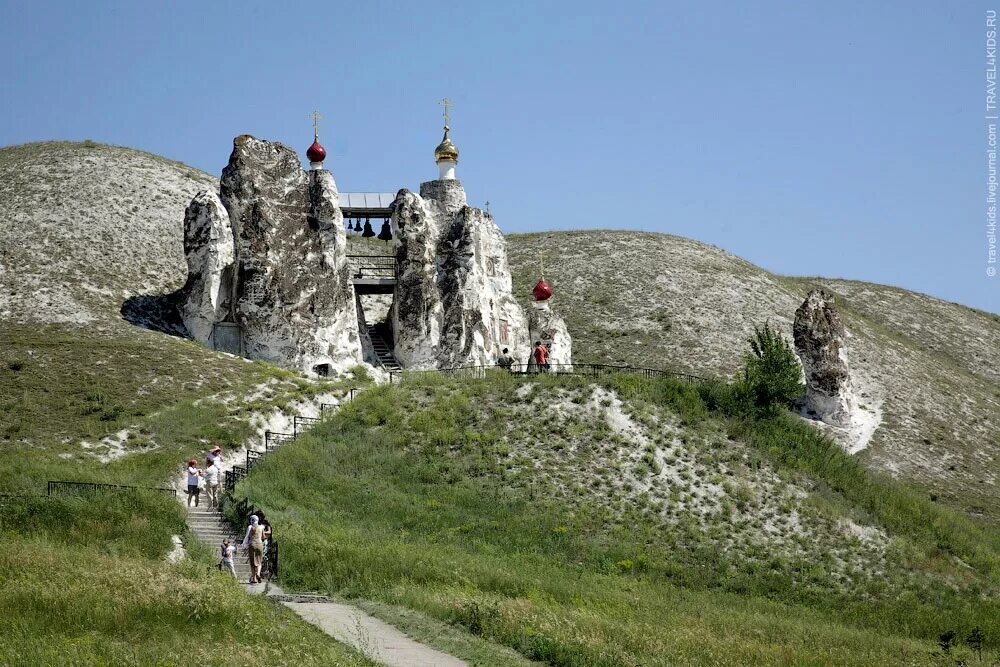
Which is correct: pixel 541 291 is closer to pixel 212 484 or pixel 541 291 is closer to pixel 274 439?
pixel 274 439

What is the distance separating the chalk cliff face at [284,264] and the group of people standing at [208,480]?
14.4m

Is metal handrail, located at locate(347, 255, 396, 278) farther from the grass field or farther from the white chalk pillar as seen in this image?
the grass field

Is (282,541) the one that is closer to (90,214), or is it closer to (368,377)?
(368,377)

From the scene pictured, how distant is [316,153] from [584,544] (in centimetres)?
2955

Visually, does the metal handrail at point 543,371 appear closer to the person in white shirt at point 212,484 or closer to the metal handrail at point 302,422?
the metal handrail at point 302,422

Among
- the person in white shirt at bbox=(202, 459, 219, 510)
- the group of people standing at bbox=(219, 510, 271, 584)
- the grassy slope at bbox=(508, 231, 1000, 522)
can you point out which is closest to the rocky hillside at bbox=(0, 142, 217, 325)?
the person in white shirt at bbox=(202, 459, 219, 510)

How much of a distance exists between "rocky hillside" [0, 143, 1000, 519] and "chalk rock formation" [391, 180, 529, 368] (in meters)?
12.0

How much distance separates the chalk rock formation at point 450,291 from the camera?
2293 inches

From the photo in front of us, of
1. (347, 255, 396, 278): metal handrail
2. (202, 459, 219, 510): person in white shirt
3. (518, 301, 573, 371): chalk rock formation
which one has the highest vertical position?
(347, 255, 396, 278): metal handrail

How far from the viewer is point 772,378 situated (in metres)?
51.9

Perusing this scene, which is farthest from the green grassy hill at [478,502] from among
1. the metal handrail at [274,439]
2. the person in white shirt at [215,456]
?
the person in white shirt at [215,456]

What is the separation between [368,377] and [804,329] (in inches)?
759

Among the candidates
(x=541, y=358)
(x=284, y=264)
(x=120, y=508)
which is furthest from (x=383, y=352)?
(x=120, y=508)

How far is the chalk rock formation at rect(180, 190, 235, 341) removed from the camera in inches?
2221
